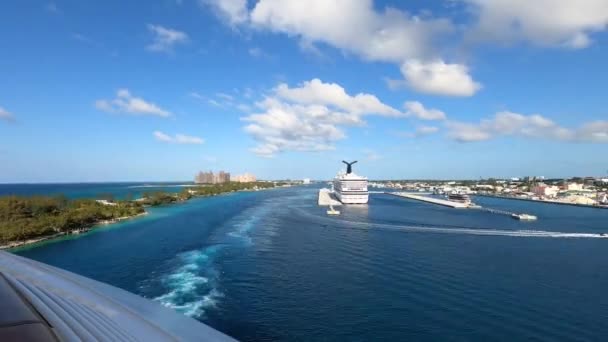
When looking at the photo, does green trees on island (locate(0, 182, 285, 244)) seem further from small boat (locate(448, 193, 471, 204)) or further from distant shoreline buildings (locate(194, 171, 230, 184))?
distant shoreline buildings (locate(194, 171, 230, 184))

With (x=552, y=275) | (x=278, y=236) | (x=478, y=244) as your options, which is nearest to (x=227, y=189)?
(x=278, y=236)

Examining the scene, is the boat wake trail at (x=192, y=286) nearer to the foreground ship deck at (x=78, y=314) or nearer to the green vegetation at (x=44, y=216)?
the foreground ship deck at (x=78, y=314)

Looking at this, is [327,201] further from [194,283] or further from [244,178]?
[244,178]

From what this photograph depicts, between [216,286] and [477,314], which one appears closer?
[477,314]

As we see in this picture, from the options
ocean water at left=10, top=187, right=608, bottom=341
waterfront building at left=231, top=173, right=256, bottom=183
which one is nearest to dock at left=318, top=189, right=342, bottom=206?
ocean water at left=10, top=187, right=608, bottom=341

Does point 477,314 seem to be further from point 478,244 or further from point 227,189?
point 227,189

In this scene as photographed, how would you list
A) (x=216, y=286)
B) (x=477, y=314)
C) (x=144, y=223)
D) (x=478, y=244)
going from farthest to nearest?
(x=144, y=223)
(x=478, y=244)
(x=216, y=286)
(x=477, y=314)
